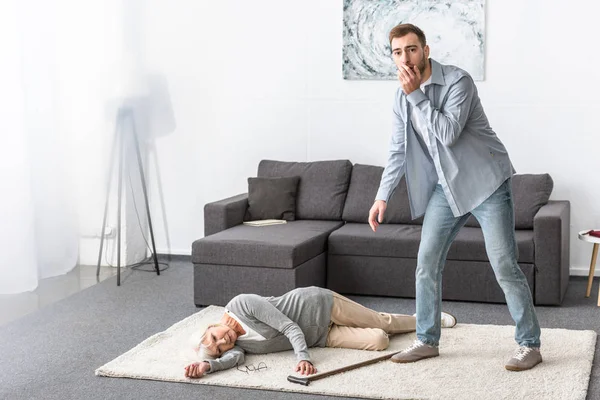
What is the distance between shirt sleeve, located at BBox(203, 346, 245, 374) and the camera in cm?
372

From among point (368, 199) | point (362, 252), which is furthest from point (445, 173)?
point (368, 199)

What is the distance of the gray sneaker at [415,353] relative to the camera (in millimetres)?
3809

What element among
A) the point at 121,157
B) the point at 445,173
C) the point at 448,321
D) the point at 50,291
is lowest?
the point at 50,291

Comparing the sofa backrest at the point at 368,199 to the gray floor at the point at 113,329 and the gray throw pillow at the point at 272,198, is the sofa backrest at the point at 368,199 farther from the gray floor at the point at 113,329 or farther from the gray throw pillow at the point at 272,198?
the gray floor at the point at 113,329

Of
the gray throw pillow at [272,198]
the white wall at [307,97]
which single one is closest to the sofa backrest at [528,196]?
the white wall at [307,97]

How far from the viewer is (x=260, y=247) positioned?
4.88m

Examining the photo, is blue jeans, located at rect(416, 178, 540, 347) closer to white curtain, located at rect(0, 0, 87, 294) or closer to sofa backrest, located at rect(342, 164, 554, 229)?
sofa backrest, located at rect(342, 164, 554, 229)

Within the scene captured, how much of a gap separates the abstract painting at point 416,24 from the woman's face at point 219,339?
2606 mm

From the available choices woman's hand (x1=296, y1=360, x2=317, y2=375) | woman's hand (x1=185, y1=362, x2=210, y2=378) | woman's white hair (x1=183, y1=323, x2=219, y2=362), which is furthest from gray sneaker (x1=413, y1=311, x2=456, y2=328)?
woman's hand (x1=185, y1=362, x2=210, y2=378)

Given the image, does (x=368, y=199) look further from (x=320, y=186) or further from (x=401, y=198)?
(x=320, y=186)

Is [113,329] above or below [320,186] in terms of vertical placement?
below

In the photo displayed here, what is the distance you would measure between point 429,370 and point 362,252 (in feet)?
5.07

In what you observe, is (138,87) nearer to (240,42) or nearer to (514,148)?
(240,42)

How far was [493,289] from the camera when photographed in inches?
196
